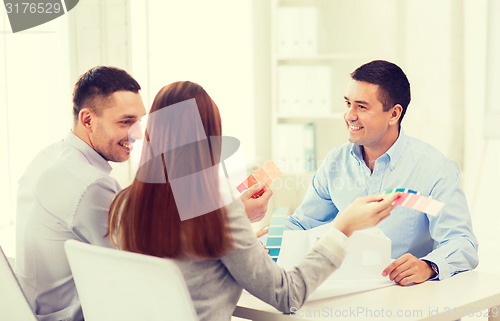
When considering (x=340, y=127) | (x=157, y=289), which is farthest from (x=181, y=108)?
(x=340, y=127)

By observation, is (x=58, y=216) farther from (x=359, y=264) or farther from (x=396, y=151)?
(x=396, y=151)

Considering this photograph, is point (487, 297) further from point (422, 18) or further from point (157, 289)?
point (422, 18)

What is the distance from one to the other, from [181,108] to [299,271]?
1.50 ft

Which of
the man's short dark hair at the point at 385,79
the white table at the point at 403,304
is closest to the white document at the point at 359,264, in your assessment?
the white table at the point at 403,304

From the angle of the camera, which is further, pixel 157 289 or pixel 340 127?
pixel 340 127

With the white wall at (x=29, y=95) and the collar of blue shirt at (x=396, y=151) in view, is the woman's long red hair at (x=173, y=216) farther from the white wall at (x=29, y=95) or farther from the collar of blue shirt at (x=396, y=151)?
the white wall at (x=29, y=95)

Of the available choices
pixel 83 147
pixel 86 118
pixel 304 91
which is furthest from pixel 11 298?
pixel 304 91

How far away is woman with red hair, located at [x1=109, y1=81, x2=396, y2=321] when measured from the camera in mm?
1192

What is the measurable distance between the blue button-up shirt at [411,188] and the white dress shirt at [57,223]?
82 centimetres

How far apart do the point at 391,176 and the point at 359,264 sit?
581mm

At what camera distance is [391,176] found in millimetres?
2027

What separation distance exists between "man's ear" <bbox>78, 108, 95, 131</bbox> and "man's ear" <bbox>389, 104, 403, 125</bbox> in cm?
109

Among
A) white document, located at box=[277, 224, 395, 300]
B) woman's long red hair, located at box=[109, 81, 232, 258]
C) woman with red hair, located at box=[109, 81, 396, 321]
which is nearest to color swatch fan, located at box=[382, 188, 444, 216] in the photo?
white document, located at box=[277, 224, 395, 300]

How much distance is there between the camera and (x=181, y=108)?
1.21 m
